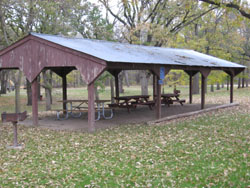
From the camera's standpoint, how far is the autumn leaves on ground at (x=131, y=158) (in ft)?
17.3

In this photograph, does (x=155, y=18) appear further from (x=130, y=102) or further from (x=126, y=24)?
(x=130, y=102)

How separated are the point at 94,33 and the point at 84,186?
1598 centimetres

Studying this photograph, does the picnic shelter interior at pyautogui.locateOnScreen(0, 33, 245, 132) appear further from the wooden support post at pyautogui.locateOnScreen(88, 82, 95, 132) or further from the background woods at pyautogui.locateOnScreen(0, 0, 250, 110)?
the background woods at pyautogui.locateOnScreen(0, 0, 250, 110)

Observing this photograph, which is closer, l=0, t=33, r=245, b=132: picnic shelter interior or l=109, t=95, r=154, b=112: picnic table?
l=0, t=33, r=245, b=132: picnic shelter interior

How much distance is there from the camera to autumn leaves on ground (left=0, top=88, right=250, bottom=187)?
17.3 feet

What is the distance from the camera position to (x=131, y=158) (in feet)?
21.7

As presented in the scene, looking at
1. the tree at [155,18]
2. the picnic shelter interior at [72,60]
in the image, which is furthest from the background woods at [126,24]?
the picnic shelter interior at [72,60]

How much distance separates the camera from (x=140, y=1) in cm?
2355

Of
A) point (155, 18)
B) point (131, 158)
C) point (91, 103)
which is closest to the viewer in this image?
point (131, 158)

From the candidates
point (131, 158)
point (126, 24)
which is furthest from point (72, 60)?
point (126, 24)

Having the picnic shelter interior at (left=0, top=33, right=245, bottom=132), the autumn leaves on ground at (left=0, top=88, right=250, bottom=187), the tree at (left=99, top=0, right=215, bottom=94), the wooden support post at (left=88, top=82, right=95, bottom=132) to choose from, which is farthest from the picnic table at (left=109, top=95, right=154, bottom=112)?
the tree at (left=99, top=0, right=215, bottom=94)

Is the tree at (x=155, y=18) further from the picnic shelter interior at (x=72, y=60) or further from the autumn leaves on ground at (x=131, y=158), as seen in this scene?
the autumn leaves on ground at (x=131, y=158)

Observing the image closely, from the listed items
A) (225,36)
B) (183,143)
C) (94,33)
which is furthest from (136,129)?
(225,36)

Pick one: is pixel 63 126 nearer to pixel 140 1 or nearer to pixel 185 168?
pixel 185 168
